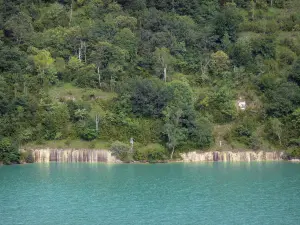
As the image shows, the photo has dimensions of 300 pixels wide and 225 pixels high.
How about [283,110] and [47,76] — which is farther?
[47,76]

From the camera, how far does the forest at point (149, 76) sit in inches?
2640

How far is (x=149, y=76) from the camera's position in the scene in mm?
77125

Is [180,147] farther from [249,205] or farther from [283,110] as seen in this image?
[249,205]

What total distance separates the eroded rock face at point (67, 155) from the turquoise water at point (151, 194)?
2.21 metres

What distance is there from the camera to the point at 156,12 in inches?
3403

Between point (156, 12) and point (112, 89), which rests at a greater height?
point (156, 12)

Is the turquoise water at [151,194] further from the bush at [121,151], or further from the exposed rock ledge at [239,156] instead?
the bush at [121,151]

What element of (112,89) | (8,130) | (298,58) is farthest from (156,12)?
(8,130)

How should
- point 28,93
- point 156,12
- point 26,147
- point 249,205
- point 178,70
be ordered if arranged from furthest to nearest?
point 156,12 → point 178,70 → point 28,93 → point 26,147 → point 249,205

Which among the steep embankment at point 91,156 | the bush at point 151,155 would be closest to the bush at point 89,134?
the steep embankment at point 91,156

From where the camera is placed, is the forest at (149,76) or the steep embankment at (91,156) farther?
the forest at (149,76)

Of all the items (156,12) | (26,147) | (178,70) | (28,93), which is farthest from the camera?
(156,12)

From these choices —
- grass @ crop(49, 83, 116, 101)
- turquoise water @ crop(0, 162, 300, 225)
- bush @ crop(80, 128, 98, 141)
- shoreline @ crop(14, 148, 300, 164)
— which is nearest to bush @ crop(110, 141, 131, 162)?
shoreline @ crop(14, 148, 300, 164)

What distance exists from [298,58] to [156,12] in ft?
82.1
